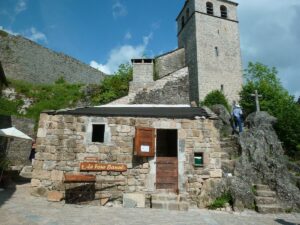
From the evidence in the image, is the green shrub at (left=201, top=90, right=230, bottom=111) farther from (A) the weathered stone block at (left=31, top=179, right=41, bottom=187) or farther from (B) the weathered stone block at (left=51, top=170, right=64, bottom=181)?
(A) the weathered stone block at (left=31, top=179, right=41, bottom=187)

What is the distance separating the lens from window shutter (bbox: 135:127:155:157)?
7.87m

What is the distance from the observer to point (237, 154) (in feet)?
32.3

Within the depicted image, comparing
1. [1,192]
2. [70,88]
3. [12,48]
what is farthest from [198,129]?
[12,48]

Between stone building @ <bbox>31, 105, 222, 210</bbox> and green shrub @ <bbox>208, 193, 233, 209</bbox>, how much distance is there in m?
0.55

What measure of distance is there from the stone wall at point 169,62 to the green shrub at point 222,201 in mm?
15833

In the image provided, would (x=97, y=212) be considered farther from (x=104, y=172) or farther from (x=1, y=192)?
(x=1, y=192)

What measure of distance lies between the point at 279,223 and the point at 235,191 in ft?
5.15

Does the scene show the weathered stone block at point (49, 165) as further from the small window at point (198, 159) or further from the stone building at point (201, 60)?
the stone building at point (201, 60)

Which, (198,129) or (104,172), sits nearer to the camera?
(104,172)

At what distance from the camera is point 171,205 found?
7164mm

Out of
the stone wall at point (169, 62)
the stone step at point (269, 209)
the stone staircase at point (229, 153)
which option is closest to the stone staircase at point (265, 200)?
the stone step at point (269, 209)

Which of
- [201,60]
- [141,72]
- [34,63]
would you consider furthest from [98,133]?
[34,63]

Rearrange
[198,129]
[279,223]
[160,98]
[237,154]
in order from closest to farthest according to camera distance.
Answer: [279,223] → [198,129] → [237,154] → [160,98]

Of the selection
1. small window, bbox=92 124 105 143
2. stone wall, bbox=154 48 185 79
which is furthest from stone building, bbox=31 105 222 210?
stone wall, bbox=154 48 185 79
